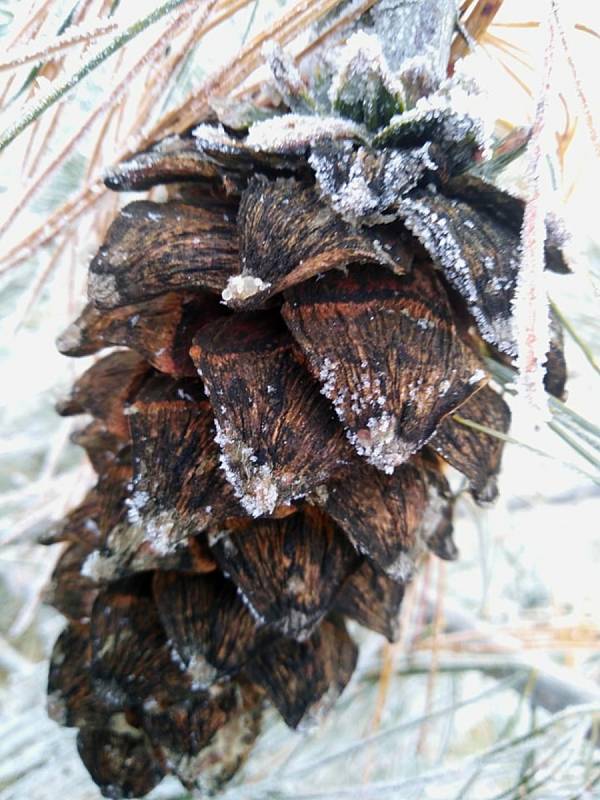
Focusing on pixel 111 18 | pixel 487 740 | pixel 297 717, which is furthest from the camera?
pixel 487 740

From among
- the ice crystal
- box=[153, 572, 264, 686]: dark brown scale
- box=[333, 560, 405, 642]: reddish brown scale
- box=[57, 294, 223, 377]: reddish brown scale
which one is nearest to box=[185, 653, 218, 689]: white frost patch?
box=[153, 572, 264, 686]: dark brown scale

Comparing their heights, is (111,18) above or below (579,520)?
above

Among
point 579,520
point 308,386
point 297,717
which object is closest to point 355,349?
point 308,386

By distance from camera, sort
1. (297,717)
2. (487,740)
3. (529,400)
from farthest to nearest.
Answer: (487,740) → (297,717) → (529,400)

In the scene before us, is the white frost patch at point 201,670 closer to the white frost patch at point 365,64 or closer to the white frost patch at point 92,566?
the white frost patch at point 92,566

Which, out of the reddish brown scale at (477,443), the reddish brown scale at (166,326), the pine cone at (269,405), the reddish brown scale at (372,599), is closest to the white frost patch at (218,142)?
the pine cone at (269,405)

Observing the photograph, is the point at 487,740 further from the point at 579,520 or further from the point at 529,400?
the point at 529,400

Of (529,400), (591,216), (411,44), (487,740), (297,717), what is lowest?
(487,740)
